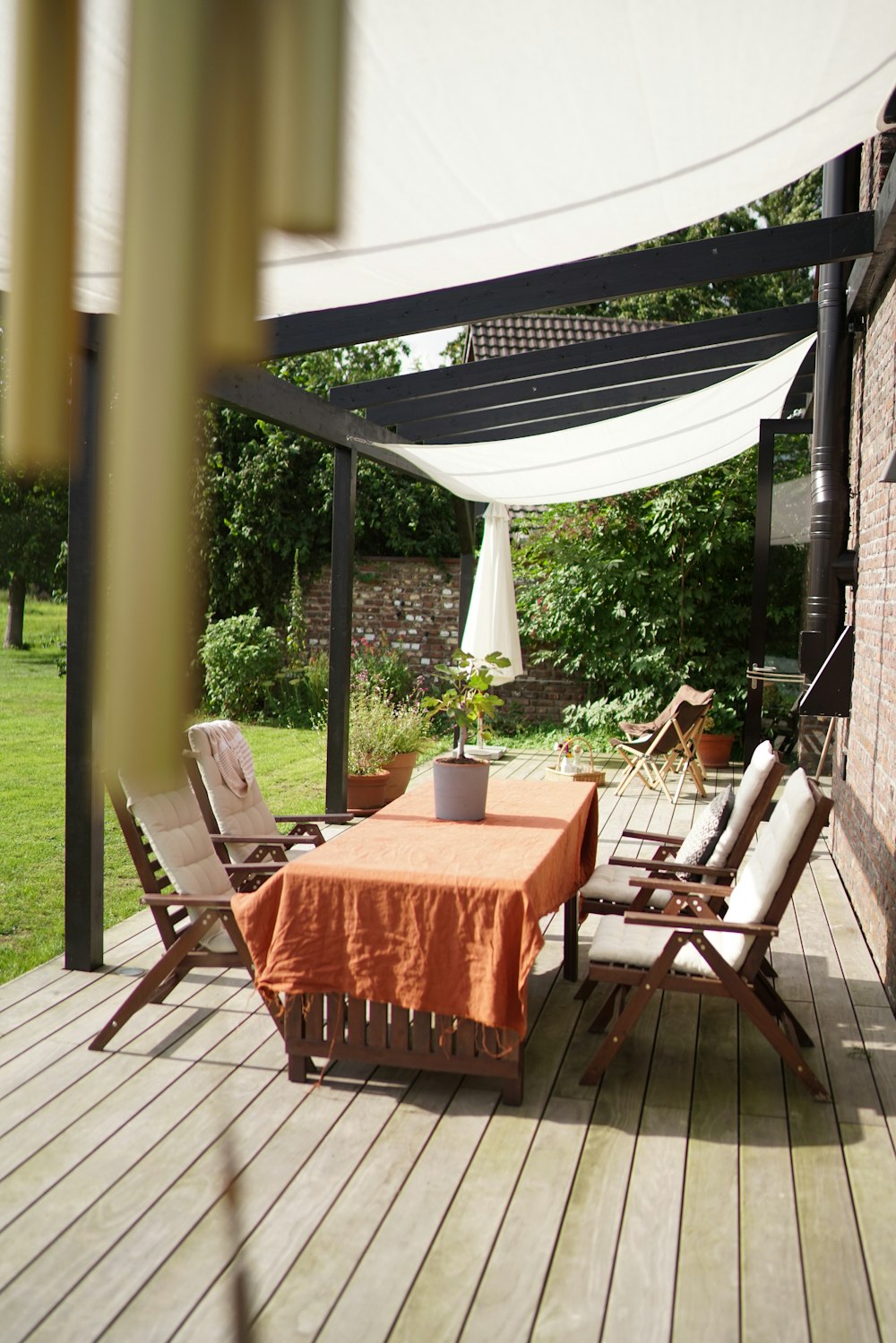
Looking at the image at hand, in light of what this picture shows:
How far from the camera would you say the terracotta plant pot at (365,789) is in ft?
27.8

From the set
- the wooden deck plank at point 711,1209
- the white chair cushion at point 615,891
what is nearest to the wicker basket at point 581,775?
the white chair cushion at point 615,891

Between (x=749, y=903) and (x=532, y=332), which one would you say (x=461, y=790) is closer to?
(x=749, y=903)

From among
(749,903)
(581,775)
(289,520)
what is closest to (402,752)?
(581,775)

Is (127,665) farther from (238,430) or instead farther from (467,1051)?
(238,430)

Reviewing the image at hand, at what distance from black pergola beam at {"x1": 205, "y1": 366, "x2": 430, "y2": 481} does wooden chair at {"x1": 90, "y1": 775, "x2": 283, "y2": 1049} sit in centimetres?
163

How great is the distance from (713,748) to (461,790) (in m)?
7.01

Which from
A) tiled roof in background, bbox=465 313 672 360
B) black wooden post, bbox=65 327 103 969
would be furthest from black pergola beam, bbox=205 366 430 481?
tiled roof in background, bbox=465 313 672 360

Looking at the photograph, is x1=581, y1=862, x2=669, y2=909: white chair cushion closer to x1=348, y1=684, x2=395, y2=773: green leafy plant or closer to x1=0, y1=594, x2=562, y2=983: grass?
x1=0, y1=594, x2=562, y2=983: grass

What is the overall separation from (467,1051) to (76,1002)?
169cm

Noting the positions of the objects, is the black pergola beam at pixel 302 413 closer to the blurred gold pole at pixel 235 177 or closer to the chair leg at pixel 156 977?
the chair leg at pixel 156 977

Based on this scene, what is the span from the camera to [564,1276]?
270cm

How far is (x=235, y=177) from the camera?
Answer: 1.27 feet

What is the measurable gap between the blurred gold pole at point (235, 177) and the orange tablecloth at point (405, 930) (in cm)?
333

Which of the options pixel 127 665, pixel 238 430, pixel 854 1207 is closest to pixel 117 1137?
pixel 854 1207
